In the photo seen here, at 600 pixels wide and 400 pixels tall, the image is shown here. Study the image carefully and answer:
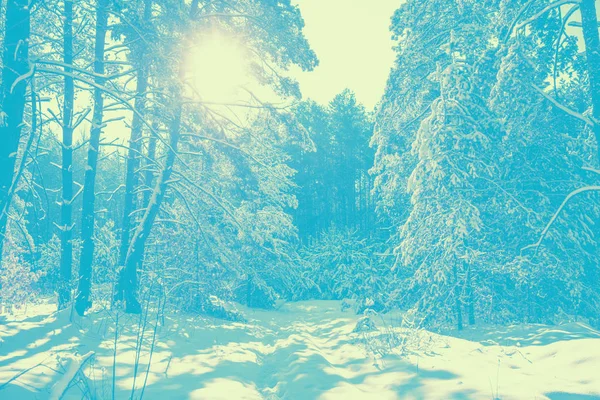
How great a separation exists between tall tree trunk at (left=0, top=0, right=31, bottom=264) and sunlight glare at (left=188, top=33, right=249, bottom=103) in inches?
157

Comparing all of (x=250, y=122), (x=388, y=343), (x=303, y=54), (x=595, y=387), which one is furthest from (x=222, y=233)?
(x=595, y=387)

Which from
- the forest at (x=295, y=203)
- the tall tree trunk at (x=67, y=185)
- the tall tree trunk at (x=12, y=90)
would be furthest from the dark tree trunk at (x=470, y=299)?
the tall tree trunk at (x=67, y=185)

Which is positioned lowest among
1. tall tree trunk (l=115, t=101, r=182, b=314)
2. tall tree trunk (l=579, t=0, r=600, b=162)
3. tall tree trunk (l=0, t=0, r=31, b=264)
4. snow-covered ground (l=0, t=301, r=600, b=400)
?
snow-covered ground (l=0, t=301, r=600, b=400)

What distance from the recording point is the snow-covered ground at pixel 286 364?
444 centimetres

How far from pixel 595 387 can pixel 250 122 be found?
970cm

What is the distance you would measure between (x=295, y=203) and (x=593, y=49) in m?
8.01

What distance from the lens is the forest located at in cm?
563

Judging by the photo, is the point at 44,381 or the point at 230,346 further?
the point at 230,346

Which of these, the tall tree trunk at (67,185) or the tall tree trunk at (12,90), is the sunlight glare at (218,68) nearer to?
the tall tree trunk at (67,185)

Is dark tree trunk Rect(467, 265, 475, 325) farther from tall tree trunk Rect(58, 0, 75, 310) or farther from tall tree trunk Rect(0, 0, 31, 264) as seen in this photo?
tall tree trunk Rect(58, 0, 75, 310)

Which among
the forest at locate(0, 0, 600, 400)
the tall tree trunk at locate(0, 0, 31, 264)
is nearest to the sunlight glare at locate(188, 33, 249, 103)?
the forest at locate(0, 0, 600, 400)

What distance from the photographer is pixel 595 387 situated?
172 inches

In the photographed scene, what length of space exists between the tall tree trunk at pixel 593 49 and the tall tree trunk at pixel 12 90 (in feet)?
32.2

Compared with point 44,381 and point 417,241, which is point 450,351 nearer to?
point 417,241
